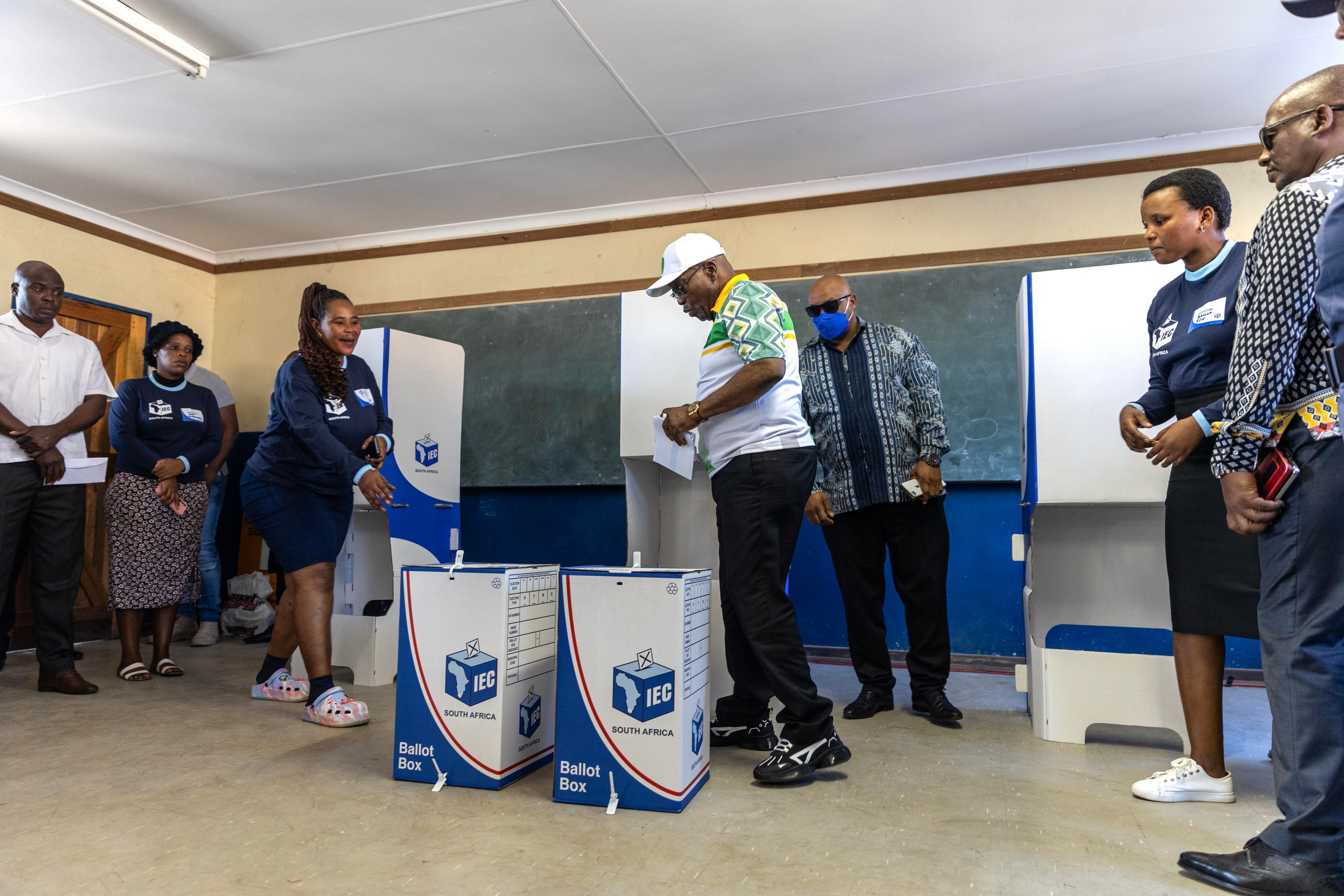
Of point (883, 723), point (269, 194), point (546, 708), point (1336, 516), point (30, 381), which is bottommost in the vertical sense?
point (883, 723)

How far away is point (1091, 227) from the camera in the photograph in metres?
3.87

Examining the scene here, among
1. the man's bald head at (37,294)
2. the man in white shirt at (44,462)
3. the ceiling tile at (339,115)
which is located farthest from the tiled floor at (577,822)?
the ceiling tile at (339,115)

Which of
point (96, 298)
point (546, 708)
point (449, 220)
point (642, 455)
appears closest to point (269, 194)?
point (449, 220)

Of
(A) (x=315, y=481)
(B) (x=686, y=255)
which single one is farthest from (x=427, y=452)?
(B) (x=686, y=255)

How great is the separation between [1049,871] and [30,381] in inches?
144

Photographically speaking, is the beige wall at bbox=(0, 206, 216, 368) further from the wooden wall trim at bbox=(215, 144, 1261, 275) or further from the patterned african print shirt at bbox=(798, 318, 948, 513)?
the patterned african print shirt at bbox=(798, 318, 948, 513)

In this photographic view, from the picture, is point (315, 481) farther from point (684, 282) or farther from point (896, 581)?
point (896, 581)

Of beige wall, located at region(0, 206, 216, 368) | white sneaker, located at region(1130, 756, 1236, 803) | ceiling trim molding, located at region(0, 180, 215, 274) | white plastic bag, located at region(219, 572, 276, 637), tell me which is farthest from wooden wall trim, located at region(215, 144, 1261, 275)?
white sneaker, located at region(1130, 756, 1236, 803)

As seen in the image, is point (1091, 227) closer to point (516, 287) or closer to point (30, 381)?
point (516, 287)

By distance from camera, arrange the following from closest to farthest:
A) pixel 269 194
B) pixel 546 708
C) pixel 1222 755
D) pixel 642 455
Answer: pixel 1222 755 → pixel 546 708 → pixel 642 455 → pixel 269 194

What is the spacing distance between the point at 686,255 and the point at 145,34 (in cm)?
224

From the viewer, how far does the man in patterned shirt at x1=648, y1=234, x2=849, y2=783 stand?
1995 mm

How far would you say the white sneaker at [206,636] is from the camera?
4.34m

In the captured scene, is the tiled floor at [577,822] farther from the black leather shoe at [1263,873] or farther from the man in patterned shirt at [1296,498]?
the man in patterned shirt at [1296,498]
